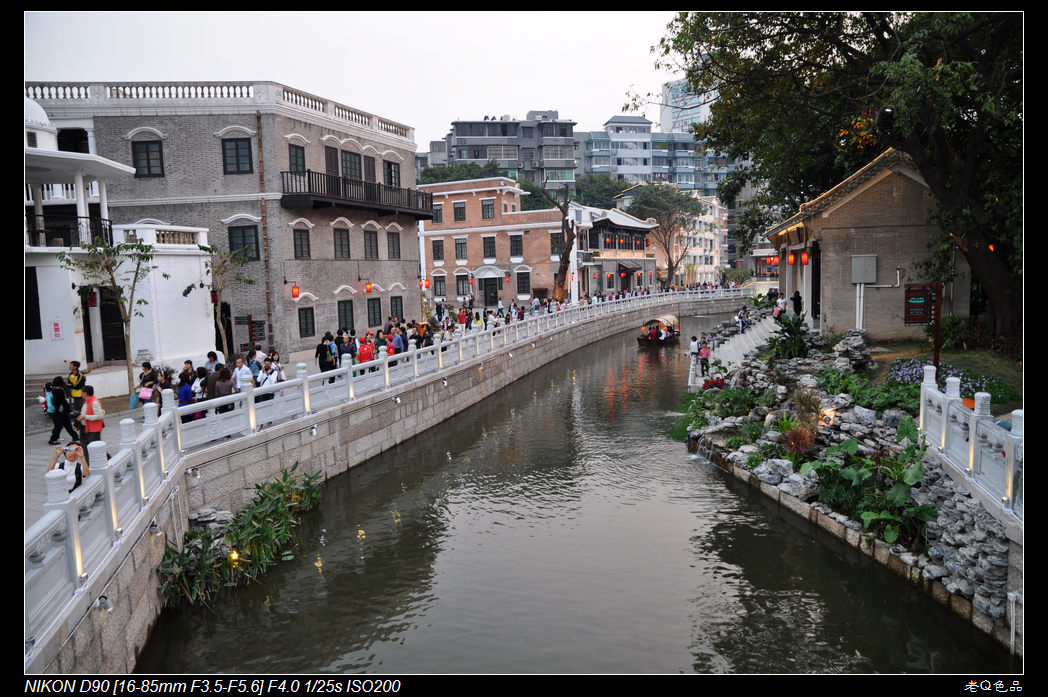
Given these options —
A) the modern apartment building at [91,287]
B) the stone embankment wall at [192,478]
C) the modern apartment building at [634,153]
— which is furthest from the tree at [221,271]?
the modern apartment building at [634,153]

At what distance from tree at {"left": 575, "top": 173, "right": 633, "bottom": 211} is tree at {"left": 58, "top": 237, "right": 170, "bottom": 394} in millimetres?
60892

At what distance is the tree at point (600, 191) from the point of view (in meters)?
76.0

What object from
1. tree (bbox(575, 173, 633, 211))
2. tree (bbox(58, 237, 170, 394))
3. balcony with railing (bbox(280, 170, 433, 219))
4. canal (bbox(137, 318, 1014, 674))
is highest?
tree (bbox(575, 173, 633, 211))

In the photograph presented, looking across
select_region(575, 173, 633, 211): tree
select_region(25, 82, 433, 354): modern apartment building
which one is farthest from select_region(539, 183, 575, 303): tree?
select_region(575, 173, 633, 211): tree

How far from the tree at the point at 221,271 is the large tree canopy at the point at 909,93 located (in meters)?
14.3

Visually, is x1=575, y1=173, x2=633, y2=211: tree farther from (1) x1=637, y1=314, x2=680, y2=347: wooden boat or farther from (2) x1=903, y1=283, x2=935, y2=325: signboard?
(2) x1=903, y1=283, x2=935, y2=325: signboard

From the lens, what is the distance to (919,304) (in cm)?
1919

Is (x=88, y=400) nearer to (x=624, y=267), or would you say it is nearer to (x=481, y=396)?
(x=481, y=396)

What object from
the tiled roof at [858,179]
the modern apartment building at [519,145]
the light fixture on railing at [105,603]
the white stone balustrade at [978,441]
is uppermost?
the modern apartment building at [519,145]

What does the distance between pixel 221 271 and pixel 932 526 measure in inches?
765

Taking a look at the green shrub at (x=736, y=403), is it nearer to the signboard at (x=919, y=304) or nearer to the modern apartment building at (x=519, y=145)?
the signboard at (x=919, y=304)

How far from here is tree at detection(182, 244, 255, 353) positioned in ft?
68.6

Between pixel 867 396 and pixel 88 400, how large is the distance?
14.0 meters

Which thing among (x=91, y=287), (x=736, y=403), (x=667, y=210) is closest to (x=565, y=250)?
(x=736, y=403)
